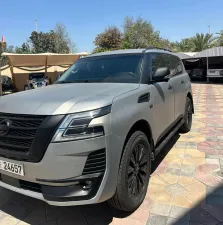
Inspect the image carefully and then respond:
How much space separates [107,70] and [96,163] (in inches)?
71.3

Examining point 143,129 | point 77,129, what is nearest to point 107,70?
point 143,129

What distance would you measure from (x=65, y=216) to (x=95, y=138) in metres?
1.20

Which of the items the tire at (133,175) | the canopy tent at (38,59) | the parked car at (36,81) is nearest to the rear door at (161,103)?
the tire at (133,175)

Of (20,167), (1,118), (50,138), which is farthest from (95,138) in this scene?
(1,118)

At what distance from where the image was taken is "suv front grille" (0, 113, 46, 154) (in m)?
2.29

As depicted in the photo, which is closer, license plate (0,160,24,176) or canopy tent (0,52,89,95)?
license plate (0,160,24,176)

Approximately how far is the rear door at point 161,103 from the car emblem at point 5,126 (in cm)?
178

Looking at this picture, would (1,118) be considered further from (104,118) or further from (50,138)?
(104,118)

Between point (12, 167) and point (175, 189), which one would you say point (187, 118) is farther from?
point (12, 167)

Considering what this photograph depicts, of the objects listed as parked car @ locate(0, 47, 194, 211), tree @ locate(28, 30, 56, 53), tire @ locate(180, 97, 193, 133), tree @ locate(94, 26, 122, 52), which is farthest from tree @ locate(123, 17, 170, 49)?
parked car @ locate(0, 47, 194, 211)

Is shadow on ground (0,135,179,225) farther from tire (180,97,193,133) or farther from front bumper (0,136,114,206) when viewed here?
tire (180,97,193,133)

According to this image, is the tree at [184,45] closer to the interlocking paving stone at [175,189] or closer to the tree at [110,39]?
the tree at [110,39]

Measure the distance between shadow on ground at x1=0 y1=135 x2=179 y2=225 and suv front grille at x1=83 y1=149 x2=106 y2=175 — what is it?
2.61 ft

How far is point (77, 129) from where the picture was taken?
87.3 inches
